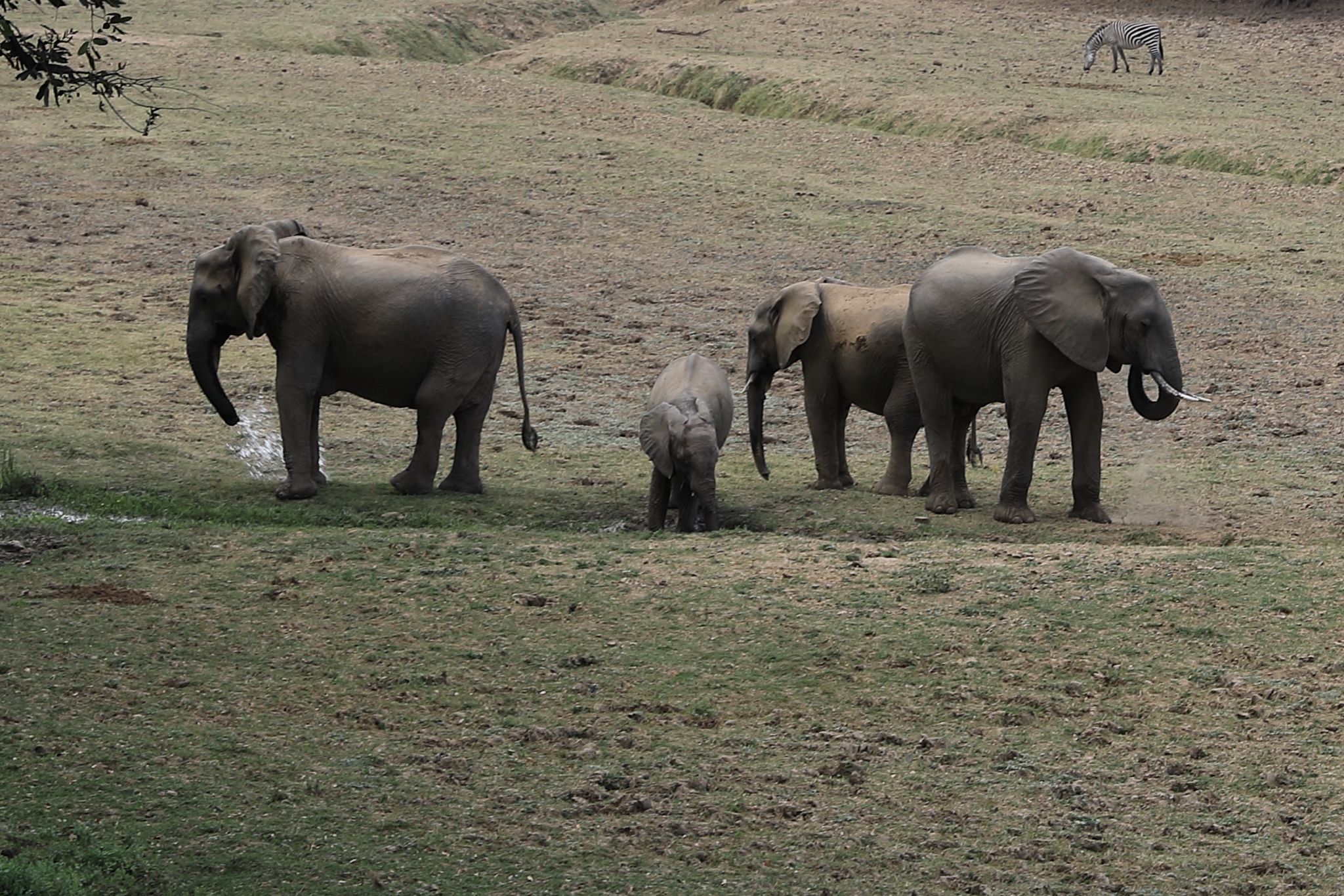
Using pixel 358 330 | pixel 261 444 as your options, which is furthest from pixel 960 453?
pixel 261 444

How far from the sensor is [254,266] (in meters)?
13.4

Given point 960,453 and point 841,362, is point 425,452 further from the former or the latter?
point 960,453

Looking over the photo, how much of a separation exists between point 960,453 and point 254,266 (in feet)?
18.1

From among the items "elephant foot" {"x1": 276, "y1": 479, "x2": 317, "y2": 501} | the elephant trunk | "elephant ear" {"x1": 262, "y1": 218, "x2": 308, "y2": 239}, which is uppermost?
"elephant ear" {"x1": 262, "y1": 218, "x2": 308, "y2": 239}

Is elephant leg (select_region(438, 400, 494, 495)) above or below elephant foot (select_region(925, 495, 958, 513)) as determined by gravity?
above

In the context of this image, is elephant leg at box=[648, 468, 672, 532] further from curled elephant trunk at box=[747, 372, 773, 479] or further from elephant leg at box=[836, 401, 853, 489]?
elephant leg at box=[836, 401, 853, 489]

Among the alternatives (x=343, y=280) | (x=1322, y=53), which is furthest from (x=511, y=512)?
(x=1322, y=53)

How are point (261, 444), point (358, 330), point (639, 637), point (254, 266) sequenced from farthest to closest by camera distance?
point (261, 444) → point (358, 330) → point (254, 266) → point (639, 637)

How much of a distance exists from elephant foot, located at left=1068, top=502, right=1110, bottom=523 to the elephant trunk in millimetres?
6503

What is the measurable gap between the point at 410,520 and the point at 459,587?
95.8 inches

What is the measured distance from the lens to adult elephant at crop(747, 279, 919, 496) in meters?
14.6

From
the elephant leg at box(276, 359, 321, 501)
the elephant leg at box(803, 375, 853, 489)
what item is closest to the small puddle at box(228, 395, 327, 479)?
the elephant leg at box(276, 359, 321, 501)

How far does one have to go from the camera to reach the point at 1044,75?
3703 centimetres

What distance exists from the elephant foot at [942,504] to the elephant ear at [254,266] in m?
5.15
